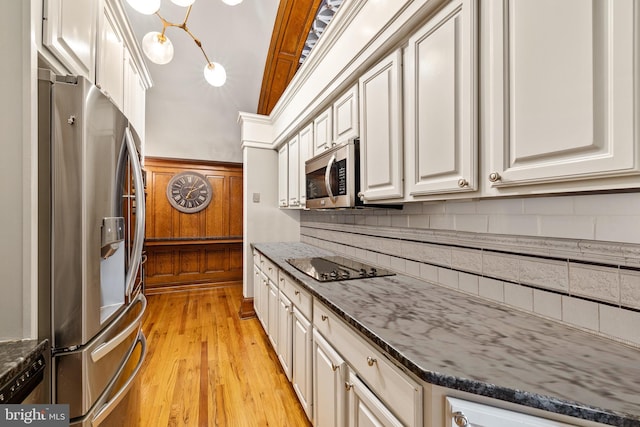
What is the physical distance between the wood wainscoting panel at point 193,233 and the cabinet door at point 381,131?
12.5 ft

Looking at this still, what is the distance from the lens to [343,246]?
253cm

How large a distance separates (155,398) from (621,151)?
266 cm

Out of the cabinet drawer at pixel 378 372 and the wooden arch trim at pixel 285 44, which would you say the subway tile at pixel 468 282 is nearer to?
the cabinet drawer at pixel 378 372

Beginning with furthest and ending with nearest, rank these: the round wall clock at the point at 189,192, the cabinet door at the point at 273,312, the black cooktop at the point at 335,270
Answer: the round wall clock at the point at 189,192
the cabinet door at the point at 273,312
the black cooktop at the point at 335,270

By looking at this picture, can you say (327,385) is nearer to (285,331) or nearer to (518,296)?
(285,331)

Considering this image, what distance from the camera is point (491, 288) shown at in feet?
3.90

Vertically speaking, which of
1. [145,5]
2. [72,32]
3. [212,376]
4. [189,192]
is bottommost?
[212,376]

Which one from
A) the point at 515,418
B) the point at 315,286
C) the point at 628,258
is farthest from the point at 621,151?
the point at 315,286

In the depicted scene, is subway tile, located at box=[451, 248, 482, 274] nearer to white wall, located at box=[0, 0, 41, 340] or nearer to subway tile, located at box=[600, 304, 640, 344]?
subway tile, located at box=[600, 304, 640, 344]

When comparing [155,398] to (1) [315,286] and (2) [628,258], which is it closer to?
(1) [315,286]

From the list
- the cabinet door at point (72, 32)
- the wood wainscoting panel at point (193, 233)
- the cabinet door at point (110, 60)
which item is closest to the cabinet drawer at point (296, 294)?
the cabinet door at point (72, 32)

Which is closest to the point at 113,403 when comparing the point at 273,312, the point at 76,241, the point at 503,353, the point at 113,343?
the point at 113,343

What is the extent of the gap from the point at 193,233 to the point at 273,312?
3051 millimetres

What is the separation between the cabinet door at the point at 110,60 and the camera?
61.0 inches
